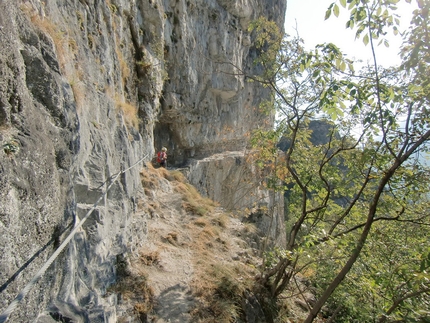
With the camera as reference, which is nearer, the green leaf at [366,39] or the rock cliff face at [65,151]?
the rock cliff face at [65,151]

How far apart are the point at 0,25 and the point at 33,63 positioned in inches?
22.6

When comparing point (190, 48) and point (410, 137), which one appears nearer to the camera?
point (410, 137)

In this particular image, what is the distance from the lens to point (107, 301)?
407 centimetres

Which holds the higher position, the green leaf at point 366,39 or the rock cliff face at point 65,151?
the green leaf at point 366,39

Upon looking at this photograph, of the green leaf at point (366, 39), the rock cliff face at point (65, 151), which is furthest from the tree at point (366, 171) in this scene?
the rock cliff face at point (65, 151)

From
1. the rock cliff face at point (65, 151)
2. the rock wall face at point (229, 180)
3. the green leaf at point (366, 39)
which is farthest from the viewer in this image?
the rock wall face at point (229, 180)

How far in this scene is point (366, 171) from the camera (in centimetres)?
505

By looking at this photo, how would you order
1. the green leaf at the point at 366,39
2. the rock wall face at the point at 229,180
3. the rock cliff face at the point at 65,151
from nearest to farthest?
1. the rock cliff face at the point at 65,151
2. the green leaf at the point at 366,39
3. the rock wall face at the point at 229,180

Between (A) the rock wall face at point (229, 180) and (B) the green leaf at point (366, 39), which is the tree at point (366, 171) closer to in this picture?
(B) the green leaf at point (366, 39)

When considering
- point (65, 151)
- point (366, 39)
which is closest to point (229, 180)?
point (65, 151)

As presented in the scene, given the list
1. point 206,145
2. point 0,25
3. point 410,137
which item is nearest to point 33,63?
point 0,25

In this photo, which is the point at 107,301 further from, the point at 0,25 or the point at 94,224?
the point at 0,25

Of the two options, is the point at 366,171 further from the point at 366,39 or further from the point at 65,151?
the point at 65,151

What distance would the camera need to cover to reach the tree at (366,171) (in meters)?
3.00
